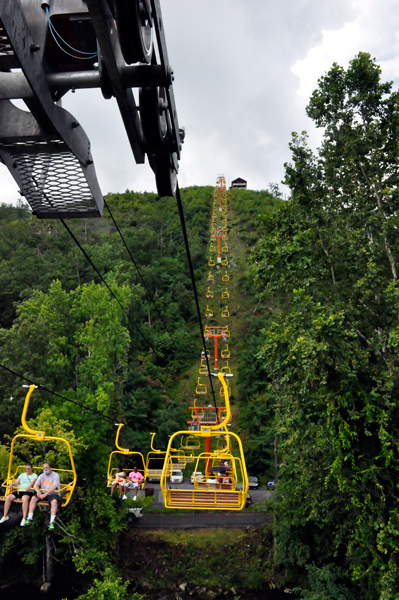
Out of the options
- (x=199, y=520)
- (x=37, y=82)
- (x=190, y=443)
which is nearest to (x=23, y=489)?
(x=37, y=82)

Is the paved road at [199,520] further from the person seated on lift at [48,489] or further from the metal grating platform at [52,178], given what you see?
the metal grating platform at [52,178]

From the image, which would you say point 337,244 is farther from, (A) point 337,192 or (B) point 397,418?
(B) point 397,418

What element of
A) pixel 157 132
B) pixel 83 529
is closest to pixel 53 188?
pixel 157 132

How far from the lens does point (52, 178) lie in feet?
6.70

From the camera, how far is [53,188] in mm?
2096

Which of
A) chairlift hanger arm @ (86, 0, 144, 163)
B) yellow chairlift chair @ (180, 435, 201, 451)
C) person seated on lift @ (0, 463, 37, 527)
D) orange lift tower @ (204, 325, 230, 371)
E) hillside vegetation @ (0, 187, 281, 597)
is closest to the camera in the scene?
chairlift hanger arm @ (86, 0, 144, 163)

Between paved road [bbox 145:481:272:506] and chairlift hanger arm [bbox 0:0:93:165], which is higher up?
chairlift hanger arm [bbox 0:0:93:165]

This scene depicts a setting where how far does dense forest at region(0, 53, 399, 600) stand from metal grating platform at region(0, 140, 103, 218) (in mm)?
6418

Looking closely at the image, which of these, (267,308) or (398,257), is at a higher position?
(267,308)

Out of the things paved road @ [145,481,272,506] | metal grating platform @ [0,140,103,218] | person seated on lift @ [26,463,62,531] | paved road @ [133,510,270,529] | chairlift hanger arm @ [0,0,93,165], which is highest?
chairlift hanger arm @ [0,0,93,165]

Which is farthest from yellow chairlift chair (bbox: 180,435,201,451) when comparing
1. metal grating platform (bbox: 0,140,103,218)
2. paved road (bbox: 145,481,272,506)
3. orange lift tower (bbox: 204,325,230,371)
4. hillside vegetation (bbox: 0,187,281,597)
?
metal grating platform (bbox: 0,140,103,218)

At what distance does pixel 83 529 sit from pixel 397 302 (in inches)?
514

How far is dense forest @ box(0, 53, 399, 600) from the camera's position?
848 centimetres

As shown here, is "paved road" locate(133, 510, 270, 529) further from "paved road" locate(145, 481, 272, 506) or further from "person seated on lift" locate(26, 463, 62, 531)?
"person seated on lift" locate(26, 463, 62, 531)
